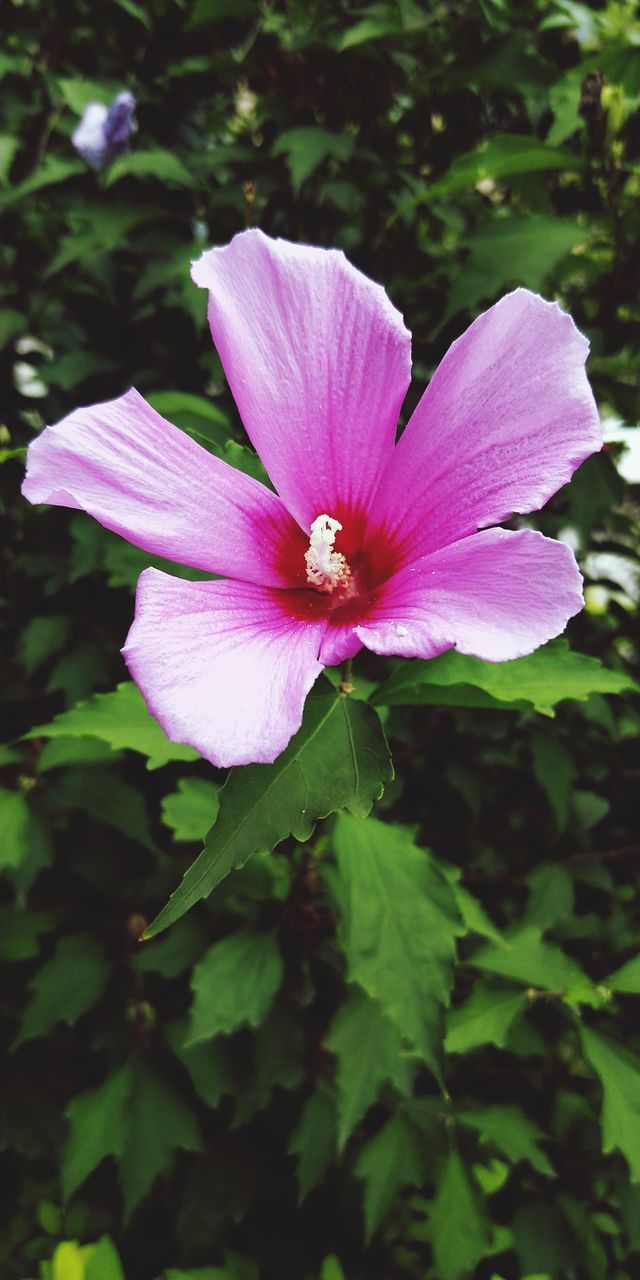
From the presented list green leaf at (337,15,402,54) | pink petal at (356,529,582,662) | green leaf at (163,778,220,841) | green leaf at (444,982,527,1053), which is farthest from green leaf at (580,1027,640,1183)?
green leaf at (337,15,402,54)

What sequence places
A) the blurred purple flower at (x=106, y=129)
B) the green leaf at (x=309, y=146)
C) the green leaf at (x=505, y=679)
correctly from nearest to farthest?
the green leaf at (x=505, y=679) → the green leaf at (x=309, y=146) → the blurred purple flower at (x=106, y=129)

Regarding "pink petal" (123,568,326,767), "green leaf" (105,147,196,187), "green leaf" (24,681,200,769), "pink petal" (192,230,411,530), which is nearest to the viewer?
"pink petal" (123,568,326,767)

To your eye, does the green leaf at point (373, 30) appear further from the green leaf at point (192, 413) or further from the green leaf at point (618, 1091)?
the green leaf at point (618, 1091)

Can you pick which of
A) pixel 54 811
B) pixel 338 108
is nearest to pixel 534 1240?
pixel 54 811

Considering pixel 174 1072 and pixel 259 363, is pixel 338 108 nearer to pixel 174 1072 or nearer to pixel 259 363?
pixel 259 363

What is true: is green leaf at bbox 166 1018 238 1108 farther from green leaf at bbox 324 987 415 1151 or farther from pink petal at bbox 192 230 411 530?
pink petal at bbox 192 230 411 530

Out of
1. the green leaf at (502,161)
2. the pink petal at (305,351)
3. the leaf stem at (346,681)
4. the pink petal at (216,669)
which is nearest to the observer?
the pink petal at (216,669)

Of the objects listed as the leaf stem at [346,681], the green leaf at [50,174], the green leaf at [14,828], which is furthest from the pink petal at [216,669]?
the green leaf at [50,174]
